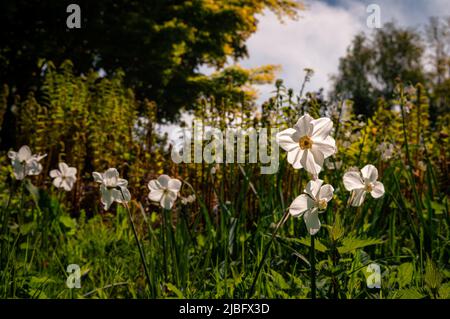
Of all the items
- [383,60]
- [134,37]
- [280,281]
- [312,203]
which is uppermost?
[383,60]

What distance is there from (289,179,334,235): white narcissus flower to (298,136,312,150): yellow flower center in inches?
2.8

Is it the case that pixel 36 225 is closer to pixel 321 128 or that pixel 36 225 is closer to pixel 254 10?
pixel 321 128

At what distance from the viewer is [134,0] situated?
31.5 ft

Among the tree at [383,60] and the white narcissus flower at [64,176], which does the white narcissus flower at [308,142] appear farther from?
the tree at [383,60]

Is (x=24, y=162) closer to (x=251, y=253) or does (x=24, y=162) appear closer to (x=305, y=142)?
(x=251, y=253)

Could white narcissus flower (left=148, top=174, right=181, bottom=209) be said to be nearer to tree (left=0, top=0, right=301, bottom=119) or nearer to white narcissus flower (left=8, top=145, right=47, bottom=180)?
white narcissus flower (left=8, top=145, right=47, bottom=180)

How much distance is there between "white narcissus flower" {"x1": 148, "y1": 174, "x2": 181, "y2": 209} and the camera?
146 centimetres

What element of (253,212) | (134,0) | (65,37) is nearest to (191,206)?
(253,212)

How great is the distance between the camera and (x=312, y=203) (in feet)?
3.06

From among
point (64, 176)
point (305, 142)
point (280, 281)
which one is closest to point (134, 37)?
point (64, 176)

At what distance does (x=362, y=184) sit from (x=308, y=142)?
0.91 ft

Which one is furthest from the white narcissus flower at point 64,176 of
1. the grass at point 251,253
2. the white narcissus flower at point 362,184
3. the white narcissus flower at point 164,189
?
the white narcissus flower at point 362,184

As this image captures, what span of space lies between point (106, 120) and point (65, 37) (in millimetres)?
5604

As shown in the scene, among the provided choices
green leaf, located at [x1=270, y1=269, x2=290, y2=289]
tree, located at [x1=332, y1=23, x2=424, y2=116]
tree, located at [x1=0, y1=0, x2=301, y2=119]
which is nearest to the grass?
green leaf, located at [x1=270, y1=269, x2=290, y2=289]
